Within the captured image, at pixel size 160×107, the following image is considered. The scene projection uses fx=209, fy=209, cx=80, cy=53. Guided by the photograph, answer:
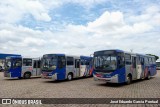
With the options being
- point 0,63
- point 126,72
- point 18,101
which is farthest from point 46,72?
point 0,63

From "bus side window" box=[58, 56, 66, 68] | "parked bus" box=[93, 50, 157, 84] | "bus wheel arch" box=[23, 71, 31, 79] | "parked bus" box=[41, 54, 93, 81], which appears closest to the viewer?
"parked bus" box=[93, 50, 157, 84]

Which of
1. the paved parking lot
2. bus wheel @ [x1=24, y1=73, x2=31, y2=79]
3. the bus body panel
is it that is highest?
the bus body panel

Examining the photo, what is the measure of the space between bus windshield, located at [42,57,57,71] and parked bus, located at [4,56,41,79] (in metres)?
4.40

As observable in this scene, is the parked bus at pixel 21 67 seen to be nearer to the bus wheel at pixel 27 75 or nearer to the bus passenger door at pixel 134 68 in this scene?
the bus wheel at pixel 27 75

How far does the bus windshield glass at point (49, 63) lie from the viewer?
18.6 m

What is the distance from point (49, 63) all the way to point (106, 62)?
578 cm

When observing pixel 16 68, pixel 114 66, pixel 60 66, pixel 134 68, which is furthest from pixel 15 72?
pixel 134 68

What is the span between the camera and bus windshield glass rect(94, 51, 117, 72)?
50.2ft

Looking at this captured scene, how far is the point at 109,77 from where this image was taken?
15.1 meters

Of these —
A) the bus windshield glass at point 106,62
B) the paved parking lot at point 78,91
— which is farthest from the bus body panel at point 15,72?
the bus windshield glass at point 106,62

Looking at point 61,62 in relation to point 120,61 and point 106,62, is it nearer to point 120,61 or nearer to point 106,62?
point 106,62

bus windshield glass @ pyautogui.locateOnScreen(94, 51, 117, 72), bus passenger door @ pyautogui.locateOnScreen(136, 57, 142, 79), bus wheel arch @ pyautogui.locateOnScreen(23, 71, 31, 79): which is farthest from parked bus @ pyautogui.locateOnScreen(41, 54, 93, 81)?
bus passenger door @ pyautogui.locateOnScreen(136, 57, 142, 79)

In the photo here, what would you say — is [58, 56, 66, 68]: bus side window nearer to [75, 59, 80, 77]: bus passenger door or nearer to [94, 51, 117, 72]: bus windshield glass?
[75, 59, 80, 77]: bus passenger door

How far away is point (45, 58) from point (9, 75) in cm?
520
